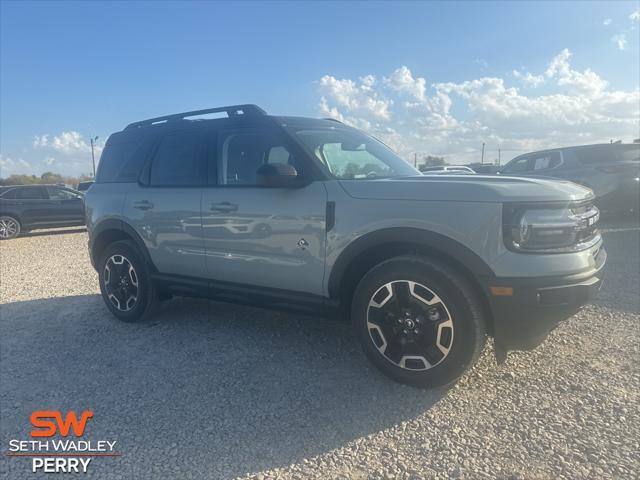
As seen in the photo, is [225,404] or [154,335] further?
[154,335]

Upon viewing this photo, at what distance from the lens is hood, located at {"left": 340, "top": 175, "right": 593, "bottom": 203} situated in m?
2.80

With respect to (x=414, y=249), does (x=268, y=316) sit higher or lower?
lower

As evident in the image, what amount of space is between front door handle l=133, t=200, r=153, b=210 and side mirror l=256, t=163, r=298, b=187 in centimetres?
167

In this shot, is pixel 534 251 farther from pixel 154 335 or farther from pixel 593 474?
pixel 154 335

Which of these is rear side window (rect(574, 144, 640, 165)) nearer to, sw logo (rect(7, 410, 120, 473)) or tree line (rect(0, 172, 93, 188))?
sw logo (rect(7, 410, 120, 473))

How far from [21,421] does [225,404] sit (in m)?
1.34

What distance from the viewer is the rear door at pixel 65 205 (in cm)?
1386

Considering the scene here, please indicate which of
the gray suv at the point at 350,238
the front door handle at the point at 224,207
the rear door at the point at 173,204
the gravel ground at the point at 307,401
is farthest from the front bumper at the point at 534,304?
the rear door at the point at 173,204

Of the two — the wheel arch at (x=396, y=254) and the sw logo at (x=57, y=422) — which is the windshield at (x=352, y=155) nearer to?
the wheel arch at (x=396, y=254)

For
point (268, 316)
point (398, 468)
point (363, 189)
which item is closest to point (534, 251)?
point (363, 189)

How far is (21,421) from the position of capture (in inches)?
117

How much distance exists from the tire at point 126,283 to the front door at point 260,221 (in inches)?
38.6

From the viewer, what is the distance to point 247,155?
3.98 meters

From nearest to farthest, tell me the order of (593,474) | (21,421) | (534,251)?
(593,474) → (534,251) → (21,421)
